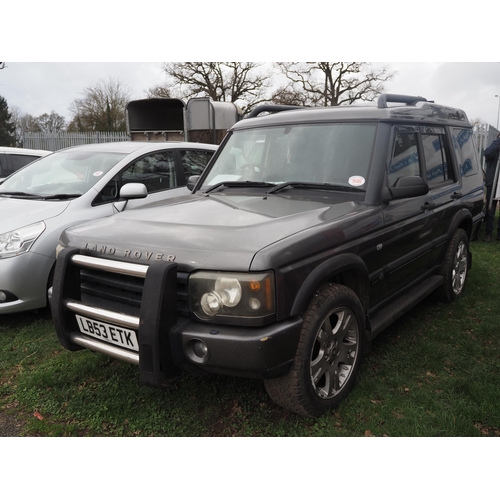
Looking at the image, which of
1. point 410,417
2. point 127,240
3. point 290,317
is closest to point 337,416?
point 410,417

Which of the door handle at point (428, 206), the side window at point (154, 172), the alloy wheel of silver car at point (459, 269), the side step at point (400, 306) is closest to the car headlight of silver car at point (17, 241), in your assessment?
the side window at point (154, 172)

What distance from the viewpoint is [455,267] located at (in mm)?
5027

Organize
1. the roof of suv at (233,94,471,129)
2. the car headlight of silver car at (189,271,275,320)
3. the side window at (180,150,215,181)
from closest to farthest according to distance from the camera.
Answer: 1. the car headlight of silver car at (189,271,275,320)
2. the roof of suv at (233,94,471,129)
3. the side window at (180,150,215,181)

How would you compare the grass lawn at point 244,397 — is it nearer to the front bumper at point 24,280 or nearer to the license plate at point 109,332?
the front bumper at point 24,280

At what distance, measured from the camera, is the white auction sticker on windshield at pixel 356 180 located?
3387 mm

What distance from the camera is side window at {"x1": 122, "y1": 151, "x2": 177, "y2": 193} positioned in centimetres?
538

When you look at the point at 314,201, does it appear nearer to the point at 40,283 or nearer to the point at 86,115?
the point at 40,283

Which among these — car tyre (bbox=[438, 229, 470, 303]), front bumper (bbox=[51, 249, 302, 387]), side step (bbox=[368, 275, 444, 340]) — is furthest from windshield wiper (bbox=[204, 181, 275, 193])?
car tyre (bbox=[438, 229, 470, 303])

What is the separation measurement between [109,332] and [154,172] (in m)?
3.34

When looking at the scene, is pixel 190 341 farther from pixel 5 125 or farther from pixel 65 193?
pixel 5 125

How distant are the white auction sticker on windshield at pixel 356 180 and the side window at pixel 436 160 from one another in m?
1.16

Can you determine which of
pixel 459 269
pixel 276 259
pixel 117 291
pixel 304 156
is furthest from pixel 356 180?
pixel 459 269

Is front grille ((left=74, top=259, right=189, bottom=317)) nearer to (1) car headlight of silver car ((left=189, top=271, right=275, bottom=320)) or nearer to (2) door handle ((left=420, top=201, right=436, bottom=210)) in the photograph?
(1) car headlight of silver car ((left=189, top=271, right=275, bottom=320))

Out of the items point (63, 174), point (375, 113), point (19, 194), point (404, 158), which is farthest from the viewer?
point (63, 174)
